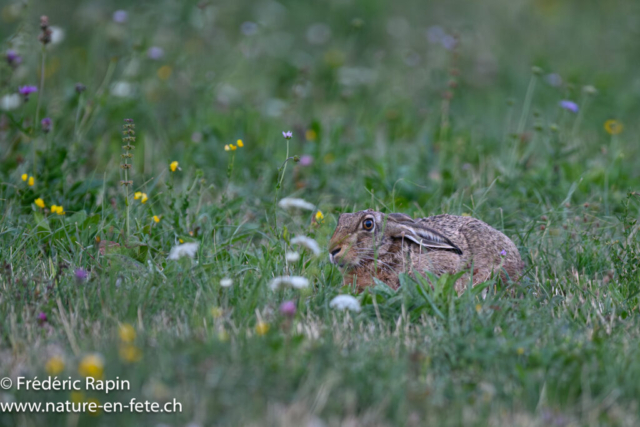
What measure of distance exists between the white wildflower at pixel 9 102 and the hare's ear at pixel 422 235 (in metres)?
3.57

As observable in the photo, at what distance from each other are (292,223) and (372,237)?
0.98m

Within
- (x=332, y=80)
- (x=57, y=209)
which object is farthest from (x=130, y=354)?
(x=332, y=80)

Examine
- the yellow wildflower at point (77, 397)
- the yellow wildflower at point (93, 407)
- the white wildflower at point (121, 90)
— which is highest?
the yellow wildflower at point (77, 397)

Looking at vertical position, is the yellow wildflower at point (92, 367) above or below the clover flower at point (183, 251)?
above

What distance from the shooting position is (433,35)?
8.56 meters

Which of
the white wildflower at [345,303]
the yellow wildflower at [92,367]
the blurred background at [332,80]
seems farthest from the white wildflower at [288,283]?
the blurred background at [332,80]

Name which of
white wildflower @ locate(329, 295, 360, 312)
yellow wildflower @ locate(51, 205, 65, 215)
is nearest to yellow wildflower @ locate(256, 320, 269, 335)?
white wildflower @ locate(329, 295, 360, 312)

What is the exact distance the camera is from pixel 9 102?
596 centimetres

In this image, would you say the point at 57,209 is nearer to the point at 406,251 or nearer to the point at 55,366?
the point at 55,366

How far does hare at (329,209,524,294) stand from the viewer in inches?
165

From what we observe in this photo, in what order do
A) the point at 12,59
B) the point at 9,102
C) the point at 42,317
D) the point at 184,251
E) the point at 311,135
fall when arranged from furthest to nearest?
the point at 311,135, the point at 9,102, the point at 12,59, the point at 184,251, the point at 42,317

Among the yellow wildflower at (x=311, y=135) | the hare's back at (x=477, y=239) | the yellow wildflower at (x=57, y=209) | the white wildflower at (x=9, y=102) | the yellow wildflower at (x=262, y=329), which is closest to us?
the yellow wildflower at (x=262, y=329)

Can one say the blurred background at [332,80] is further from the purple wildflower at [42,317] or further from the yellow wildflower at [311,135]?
the purple wildflower at [42,317]

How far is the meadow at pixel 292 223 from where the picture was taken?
2.87 m
